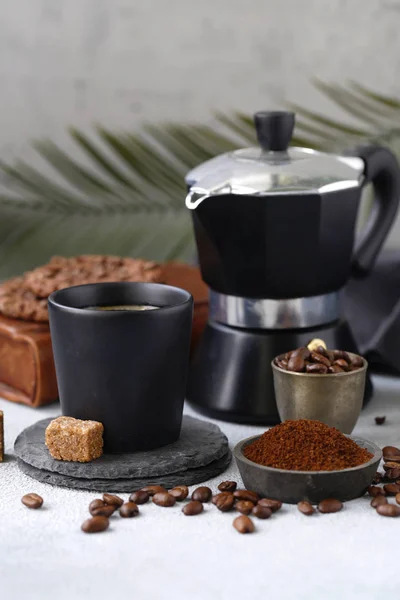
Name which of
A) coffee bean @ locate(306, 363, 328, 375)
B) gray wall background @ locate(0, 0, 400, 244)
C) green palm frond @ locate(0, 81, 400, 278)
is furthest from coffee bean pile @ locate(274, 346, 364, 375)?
gray wall background @ locate(0, 0, 400, 244)

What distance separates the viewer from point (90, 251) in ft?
4.66

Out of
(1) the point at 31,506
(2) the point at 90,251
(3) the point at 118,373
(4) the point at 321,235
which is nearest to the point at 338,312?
(4) the point at 321,235

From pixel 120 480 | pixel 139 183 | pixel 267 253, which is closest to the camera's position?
pixel 120 480

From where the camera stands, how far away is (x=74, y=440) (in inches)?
30.9

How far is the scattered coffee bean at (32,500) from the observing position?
0.75 metres

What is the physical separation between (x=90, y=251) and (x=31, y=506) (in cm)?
71

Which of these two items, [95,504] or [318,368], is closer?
[95,504]

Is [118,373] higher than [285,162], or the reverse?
[285,162]

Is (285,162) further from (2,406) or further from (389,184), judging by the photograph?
(2,406)

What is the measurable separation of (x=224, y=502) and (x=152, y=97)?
902 mm

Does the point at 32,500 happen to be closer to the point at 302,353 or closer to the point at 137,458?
the point at 137,458

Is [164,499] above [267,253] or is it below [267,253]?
below

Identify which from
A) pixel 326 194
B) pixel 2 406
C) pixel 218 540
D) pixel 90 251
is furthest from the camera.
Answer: pixel 90 251

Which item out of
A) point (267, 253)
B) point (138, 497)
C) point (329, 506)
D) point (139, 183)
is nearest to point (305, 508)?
point (329, 506)
